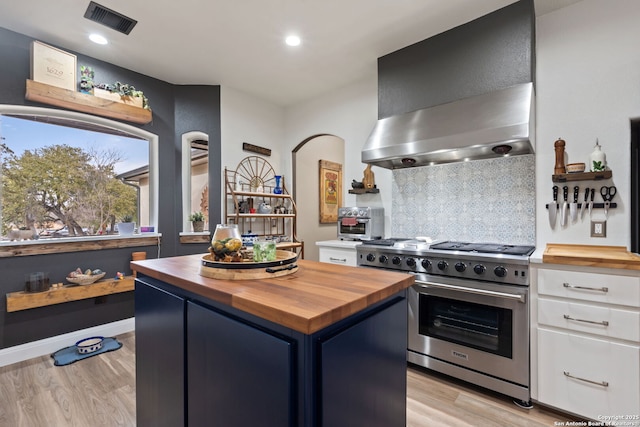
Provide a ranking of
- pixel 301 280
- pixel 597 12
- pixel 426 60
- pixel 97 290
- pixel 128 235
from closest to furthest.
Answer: pixel 301 280
pixel 597 12
pixel 426 60
pixel 97 290
pixel 128 235

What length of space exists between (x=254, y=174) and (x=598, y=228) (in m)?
3.51

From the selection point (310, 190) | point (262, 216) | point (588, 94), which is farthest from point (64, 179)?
point (588, 94)

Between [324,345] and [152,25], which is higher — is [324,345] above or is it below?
below

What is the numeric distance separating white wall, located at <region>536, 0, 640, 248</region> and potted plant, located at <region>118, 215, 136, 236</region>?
3834 mm

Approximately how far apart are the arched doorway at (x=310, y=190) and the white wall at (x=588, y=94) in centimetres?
267

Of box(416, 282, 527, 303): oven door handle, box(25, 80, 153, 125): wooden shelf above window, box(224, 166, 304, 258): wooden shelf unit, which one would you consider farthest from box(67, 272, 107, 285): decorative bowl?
box(416, 282, 527, 303): oven door handle

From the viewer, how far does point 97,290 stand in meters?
2.93

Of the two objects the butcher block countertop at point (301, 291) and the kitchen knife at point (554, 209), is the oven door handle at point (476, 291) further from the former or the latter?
the butcher block countertop at point (301, 291)

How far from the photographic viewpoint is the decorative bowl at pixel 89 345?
271cm

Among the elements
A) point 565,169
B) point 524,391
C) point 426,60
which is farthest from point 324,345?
point 426,60

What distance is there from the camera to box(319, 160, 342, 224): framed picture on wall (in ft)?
17.1

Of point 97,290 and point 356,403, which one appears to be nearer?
point 356,403

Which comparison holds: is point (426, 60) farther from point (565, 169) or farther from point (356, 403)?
point (356, 403)

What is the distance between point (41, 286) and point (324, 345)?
3.00 meters
